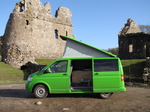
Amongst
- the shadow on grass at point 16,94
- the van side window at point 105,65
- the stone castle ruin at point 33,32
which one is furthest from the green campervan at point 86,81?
the stone castle ruin at point 33,32

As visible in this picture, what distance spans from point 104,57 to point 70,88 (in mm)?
2190

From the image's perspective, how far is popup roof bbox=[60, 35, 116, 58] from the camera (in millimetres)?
8672

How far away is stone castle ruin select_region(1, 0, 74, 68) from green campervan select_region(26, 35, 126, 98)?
18.3 metres

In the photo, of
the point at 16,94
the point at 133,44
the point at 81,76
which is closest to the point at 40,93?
the point at 16,94

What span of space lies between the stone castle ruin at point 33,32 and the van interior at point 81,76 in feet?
57.5

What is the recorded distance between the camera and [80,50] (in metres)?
8.89

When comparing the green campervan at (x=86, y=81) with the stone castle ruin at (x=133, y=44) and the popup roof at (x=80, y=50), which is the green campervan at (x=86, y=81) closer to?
the popup roof at (x=80, y=50)

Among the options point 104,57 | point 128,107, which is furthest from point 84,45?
point 128,107

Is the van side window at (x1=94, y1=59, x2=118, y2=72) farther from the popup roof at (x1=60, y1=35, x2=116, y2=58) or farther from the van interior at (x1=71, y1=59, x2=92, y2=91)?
the van interior at (x1=71, y1=59, x2=92, y2=91)

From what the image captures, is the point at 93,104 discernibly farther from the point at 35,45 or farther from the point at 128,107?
the point at 35,45

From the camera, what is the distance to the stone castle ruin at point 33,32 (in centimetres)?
2690

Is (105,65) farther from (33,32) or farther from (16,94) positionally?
(33,32)

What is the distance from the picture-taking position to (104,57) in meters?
8.55

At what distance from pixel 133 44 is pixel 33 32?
18377 mm
